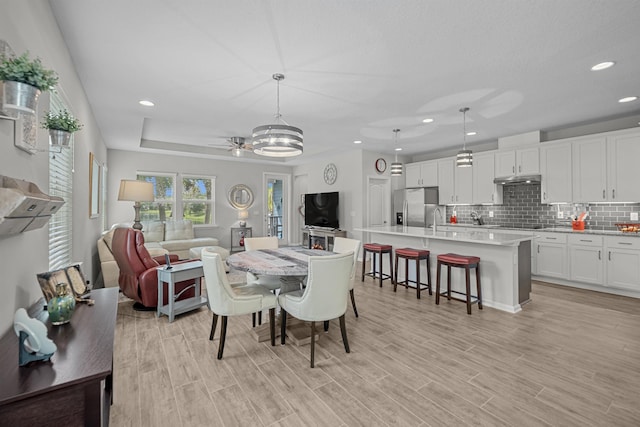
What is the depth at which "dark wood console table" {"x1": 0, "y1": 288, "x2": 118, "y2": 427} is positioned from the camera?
100 centimetres

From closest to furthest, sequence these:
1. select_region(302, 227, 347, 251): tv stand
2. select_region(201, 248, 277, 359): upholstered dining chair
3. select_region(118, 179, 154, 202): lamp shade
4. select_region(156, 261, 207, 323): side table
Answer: select_region(201, 248, 277, 359): upholstered dining chair, select_region(156, 261, 207, 323): side table, select_region(118, 179, 154, 202): lamp shade, select_region(302, 227, 347, 251): tv stand

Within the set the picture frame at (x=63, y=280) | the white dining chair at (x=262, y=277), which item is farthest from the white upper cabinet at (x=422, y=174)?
the picture frame at (x=63, y=280)

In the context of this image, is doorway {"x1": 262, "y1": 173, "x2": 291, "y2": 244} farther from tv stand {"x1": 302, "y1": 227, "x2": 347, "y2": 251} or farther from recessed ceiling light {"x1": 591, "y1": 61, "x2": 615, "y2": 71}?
recessed ceiling light {"x1": 591, "y1": 61, "x2": 615, "y2": 71}

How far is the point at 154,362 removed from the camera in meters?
2.56

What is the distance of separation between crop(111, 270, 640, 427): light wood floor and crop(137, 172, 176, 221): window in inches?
157

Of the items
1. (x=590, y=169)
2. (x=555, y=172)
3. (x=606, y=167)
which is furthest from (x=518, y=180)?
(x=606, y=167)

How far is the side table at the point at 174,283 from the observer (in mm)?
3430

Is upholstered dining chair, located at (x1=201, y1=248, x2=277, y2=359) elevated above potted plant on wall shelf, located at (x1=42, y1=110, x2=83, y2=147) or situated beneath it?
situated beneath

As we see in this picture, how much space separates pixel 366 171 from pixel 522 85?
12.5 ft

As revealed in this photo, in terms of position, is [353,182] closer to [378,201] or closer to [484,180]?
[378,201]

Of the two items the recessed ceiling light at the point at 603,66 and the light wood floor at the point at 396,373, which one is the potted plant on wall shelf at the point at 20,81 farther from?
the recessed ceiling light at the point at 603,66

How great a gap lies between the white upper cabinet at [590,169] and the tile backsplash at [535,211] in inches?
13.9

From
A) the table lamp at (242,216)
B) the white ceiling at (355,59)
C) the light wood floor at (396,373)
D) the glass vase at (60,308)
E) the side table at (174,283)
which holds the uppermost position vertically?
the white ceiling at (355,59)

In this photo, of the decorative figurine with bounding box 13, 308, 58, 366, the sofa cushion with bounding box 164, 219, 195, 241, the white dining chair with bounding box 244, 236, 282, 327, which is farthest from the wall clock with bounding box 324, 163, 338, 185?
the decorative figurine with bounding box 13, 308, 58, 366
